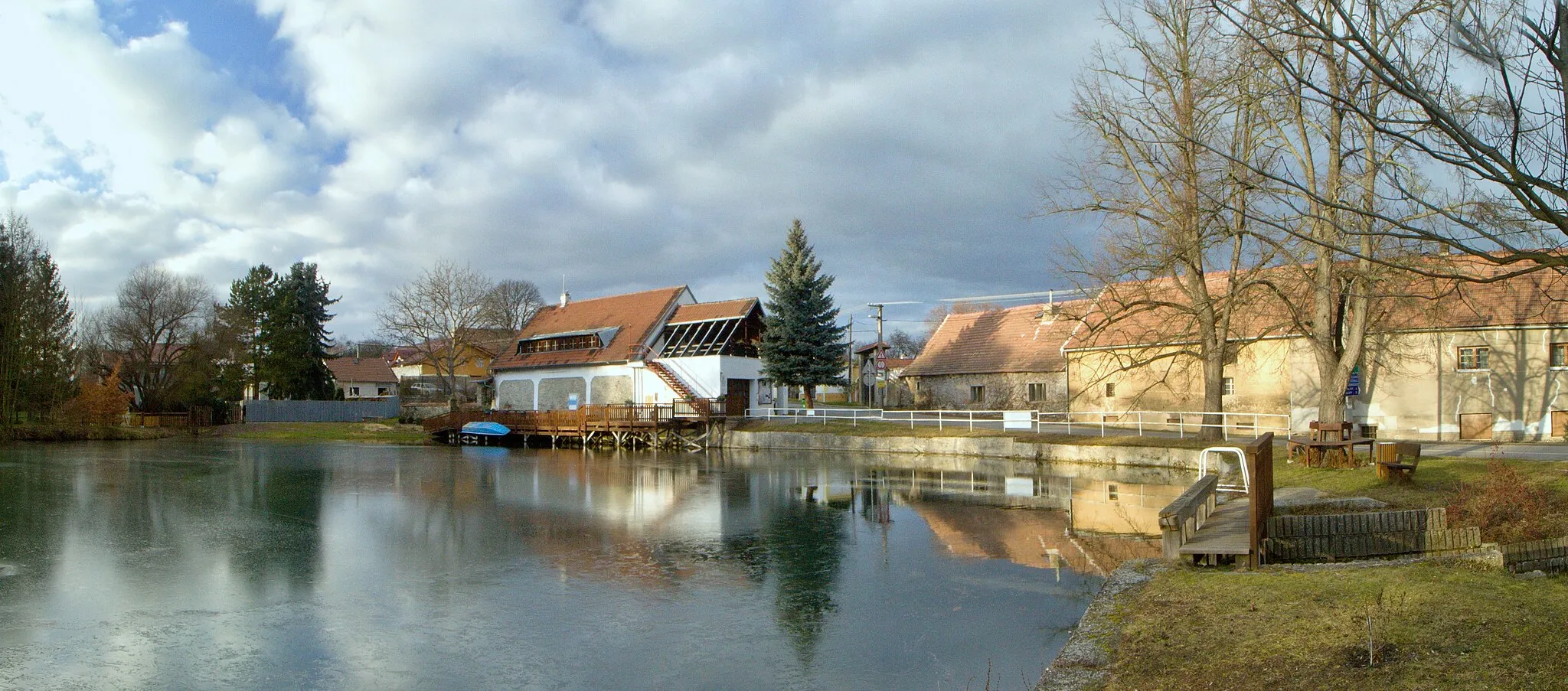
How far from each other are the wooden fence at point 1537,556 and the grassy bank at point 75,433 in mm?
46944

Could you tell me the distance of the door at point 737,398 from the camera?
36938 mm

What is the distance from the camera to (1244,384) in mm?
29562

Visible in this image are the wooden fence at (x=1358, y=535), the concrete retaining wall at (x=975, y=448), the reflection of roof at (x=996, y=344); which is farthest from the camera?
the reflection of roof at (x=996, y=344)

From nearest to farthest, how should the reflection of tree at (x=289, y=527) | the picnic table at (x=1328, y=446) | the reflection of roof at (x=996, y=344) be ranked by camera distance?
the reflection of tree at (x=289, y=527), the picnic table at (x=1328, y=446), the reflection of roof at (x=996, y=344)

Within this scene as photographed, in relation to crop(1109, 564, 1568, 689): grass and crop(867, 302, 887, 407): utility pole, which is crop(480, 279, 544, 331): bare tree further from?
crop(1109, 564, 1568, 689): grass

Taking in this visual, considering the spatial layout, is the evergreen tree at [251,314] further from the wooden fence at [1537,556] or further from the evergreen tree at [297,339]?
the wooden fence at [1537,556]

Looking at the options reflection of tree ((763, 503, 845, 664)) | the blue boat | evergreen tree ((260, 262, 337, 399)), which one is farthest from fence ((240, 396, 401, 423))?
reflection of tree ((763, 503, 845, 664))

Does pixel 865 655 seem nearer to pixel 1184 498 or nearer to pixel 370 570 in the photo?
pixel 1184 498

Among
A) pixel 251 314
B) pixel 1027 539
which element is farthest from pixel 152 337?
pixel 1027 539

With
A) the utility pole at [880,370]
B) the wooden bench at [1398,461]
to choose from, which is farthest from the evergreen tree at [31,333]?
the wooden bench at [1398,461]

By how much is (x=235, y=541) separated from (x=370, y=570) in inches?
134

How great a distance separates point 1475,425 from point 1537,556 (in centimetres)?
2059

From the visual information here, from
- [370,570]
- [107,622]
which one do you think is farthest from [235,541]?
[107,622]

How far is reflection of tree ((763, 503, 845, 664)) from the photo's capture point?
324 inches
